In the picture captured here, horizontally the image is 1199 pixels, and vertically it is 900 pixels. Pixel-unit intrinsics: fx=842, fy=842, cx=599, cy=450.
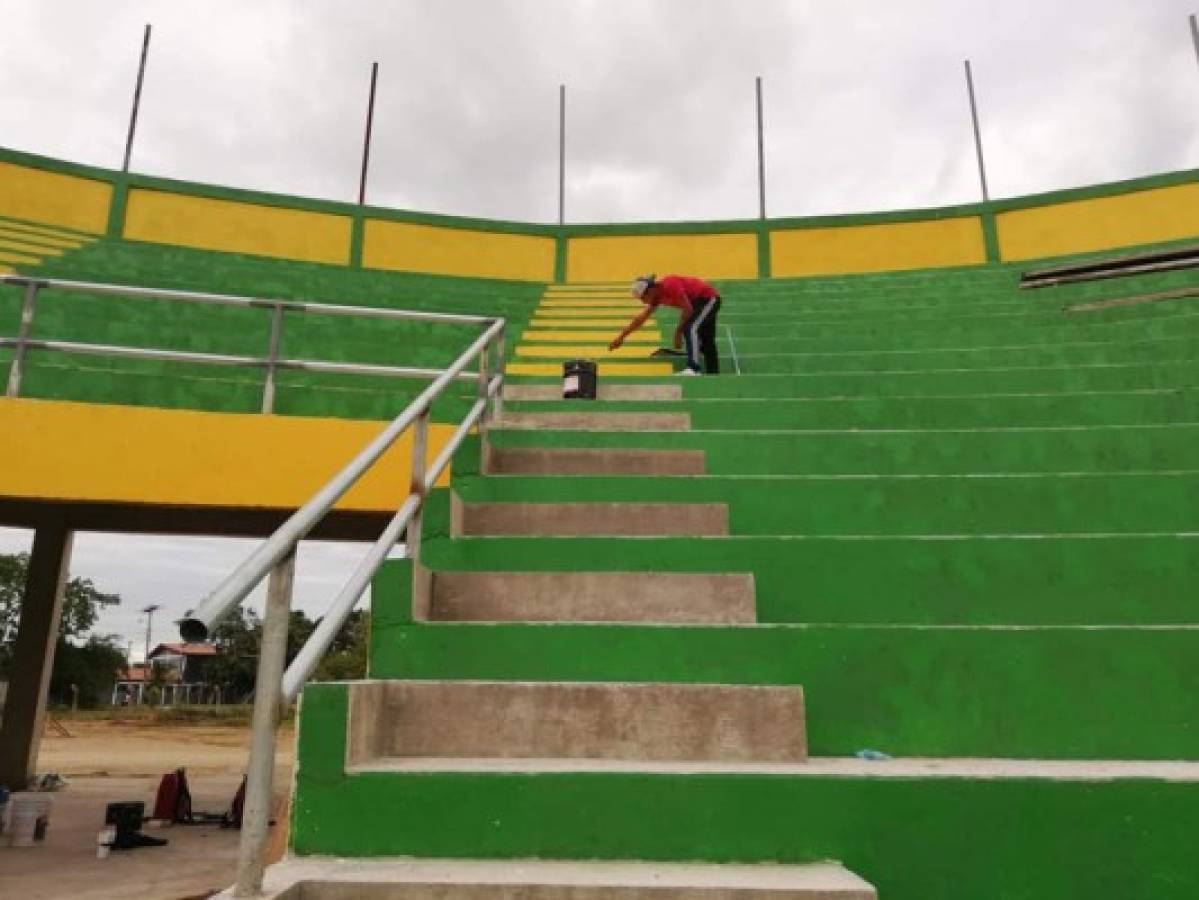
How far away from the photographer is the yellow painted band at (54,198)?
→ 12016mm

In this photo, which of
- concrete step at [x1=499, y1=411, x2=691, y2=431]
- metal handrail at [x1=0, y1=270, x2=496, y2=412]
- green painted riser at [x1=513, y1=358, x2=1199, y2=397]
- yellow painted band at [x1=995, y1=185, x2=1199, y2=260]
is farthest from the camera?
yellow painted band at [x1=995, y1=185, x2=1199, y2=260]

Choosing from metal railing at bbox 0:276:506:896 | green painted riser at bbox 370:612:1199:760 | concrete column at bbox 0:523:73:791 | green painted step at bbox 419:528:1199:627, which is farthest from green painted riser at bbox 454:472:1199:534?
concrete column at bbox 0:523:73:791

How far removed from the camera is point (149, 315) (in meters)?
7.62

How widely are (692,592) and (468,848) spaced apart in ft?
4.25

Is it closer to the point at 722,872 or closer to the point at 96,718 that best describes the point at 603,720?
the point at 722,872

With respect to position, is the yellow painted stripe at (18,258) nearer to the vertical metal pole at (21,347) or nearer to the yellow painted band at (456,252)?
the yellow painted band at (456,252)

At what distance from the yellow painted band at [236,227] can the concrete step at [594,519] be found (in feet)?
35.4

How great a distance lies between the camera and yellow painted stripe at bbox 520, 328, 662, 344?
30.3ft

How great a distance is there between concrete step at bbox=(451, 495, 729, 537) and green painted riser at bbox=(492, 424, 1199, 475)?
71cm

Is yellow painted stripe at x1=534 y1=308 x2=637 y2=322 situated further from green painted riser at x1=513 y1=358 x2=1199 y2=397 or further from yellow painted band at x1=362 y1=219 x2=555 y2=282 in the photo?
green painted riser at x1=513 y1=358 x2=1199 y2=397

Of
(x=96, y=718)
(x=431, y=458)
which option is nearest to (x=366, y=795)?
(x=431, y=458)

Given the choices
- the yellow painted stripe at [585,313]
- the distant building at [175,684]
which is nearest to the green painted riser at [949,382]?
the yellow painted stripe at [585,313]

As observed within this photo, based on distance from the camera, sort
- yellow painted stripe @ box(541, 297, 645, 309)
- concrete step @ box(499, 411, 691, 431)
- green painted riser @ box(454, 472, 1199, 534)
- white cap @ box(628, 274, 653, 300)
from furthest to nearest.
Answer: yellow painted stripe @ box(541, 297, 645, 309) → white cap @ box(628, 274, 653, 300) → concrete step @ box(499, 411, 691, 431) → green painted riser @ box(454, 472, 1199, 534)

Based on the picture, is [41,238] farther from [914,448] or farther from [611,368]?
[914,448]
